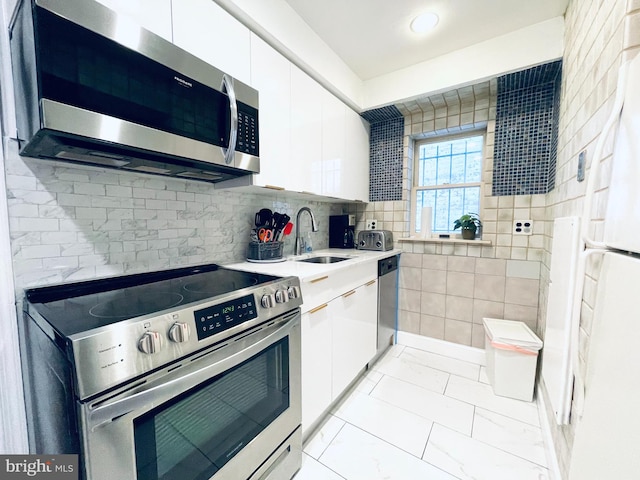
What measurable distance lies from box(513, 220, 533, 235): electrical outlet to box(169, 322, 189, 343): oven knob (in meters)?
2.36

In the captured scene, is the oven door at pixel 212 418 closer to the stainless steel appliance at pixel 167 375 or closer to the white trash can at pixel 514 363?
the stainless steel appliance at pixel 167 375

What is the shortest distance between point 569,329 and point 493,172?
158 cm

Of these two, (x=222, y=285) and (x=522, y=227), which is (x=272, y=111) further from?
(x=522, y=227)

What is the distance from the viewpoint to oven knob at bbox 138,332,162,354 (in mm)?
653

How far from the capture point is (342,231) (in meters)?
2.61

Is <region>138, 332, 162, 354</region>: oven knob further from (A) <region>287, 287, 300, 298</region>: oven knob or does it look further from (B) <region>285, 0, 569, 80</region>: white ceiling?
(B) <region>285, 0, 569, 80</region>: white ceiling

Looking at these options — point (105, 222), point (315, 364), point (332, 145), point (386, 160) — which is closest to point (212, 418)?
point (315, 364)

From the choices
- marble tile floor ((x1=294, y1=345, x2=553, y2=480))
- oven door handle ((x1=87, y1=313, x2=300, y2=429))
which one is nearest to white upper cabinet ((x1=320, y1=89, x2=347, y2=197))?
oven door handle ((x1=87, y1=313, x2=300, y2=429))

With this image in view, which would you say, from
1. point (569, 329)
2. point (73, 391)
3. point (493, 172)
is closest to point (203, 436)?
point (73, 391)

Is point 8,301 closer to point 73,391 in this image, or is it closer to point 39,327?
point 39,327

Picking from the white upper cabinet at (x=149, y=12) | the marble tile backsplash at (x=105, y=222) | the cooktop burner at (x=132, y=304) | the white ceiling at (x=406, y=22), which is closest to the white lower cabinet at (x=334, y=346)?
the cooktop burner at (x=132, y=304)

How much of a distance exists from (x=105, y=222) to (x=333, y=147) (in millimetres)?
1543

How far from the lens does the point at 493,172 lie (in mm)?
2127

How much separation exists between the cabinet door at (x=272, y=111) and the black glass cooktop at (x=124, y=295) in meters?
0.56
